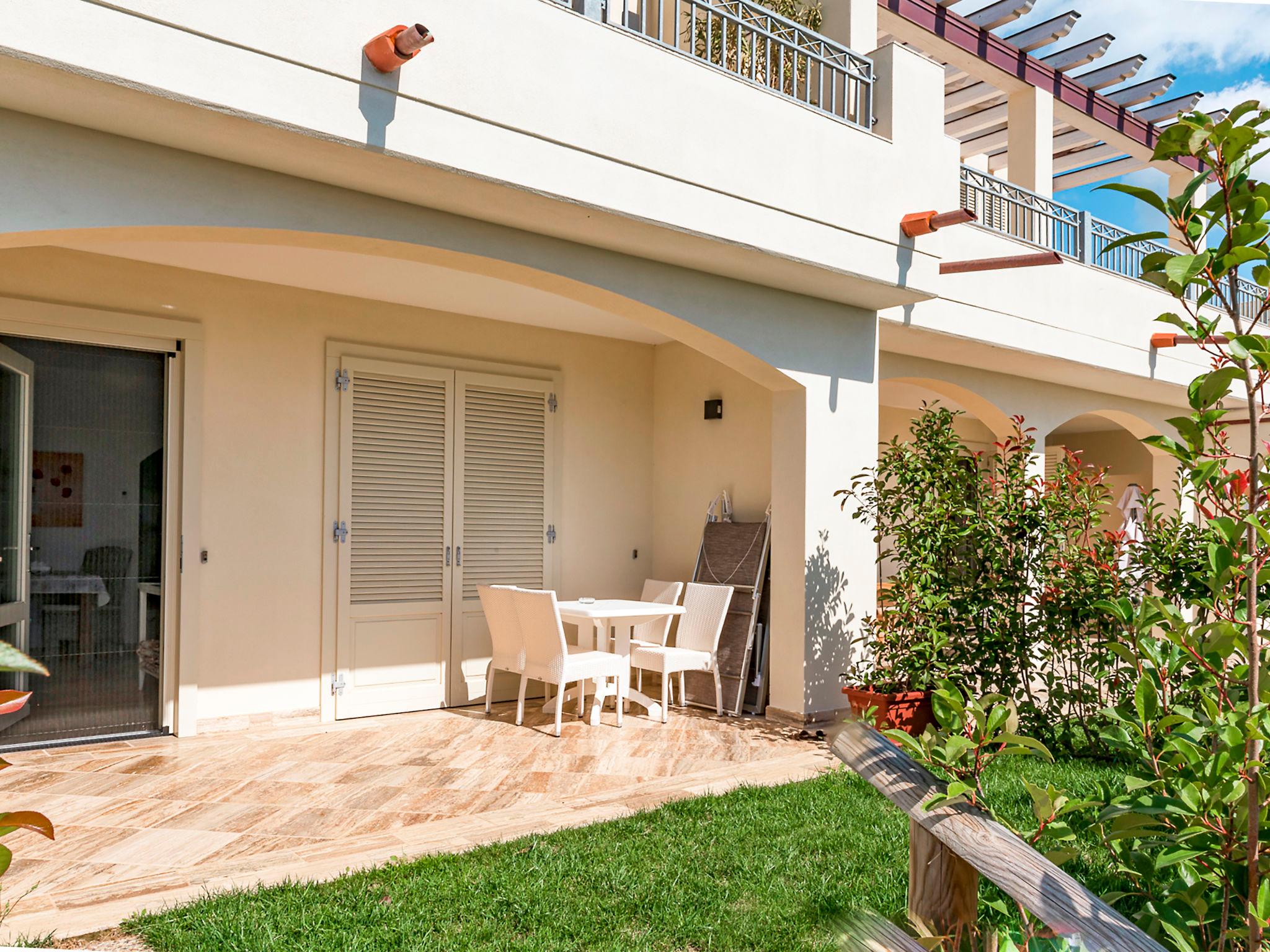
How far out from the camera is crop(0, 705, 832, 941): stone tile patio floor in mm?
3898

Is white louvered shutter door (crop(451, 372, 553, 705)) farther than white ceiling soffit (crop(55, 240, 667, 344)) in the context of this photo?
Yes

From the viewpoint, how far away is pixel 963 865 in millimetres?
1569

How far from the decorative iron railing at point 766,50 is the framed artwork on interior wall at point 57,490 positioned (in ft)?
14.1

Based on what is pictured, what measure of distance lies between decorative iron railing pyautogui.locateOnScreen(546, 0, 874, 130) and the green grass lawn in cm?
409

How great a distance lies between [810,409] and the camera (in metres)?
6.70

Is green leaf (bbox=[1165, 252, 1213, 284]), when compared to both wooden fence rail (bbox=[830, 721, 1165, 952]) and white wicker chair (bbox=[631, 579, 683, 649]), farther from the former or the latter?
white wicker chair (bbox=[631, 579, 683, 649])

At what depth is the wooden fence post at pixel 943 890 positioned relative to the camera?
156cm

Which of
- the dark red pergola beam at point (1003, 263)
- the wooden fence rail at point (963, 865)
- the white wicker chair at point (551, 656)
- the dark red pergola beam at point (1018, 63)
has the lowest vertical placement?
the white wicker chair at point (551, 656)

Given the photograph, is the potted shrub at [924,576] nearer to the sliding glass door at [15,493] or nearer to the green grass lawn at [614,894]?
the green grass lawn at [614,894]

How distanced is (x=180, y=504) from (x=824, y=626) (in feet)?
14.5

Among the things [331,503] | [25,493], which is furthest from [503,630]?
[25,493]

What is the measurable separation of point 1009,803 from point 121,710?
17.7ft

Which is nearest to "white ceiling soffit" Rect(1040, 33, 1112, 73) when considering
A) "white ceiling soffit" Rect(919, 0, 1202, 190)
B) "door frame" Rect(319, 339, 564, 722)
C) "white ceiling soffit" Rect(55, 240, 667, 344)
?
"white ceiling soffit" Rect(919, 0, 1202, 190)

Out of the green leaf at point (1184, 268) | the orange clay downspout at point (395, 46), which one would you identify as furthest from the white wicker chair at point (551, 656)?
the green leaf at point (1184, 268)
